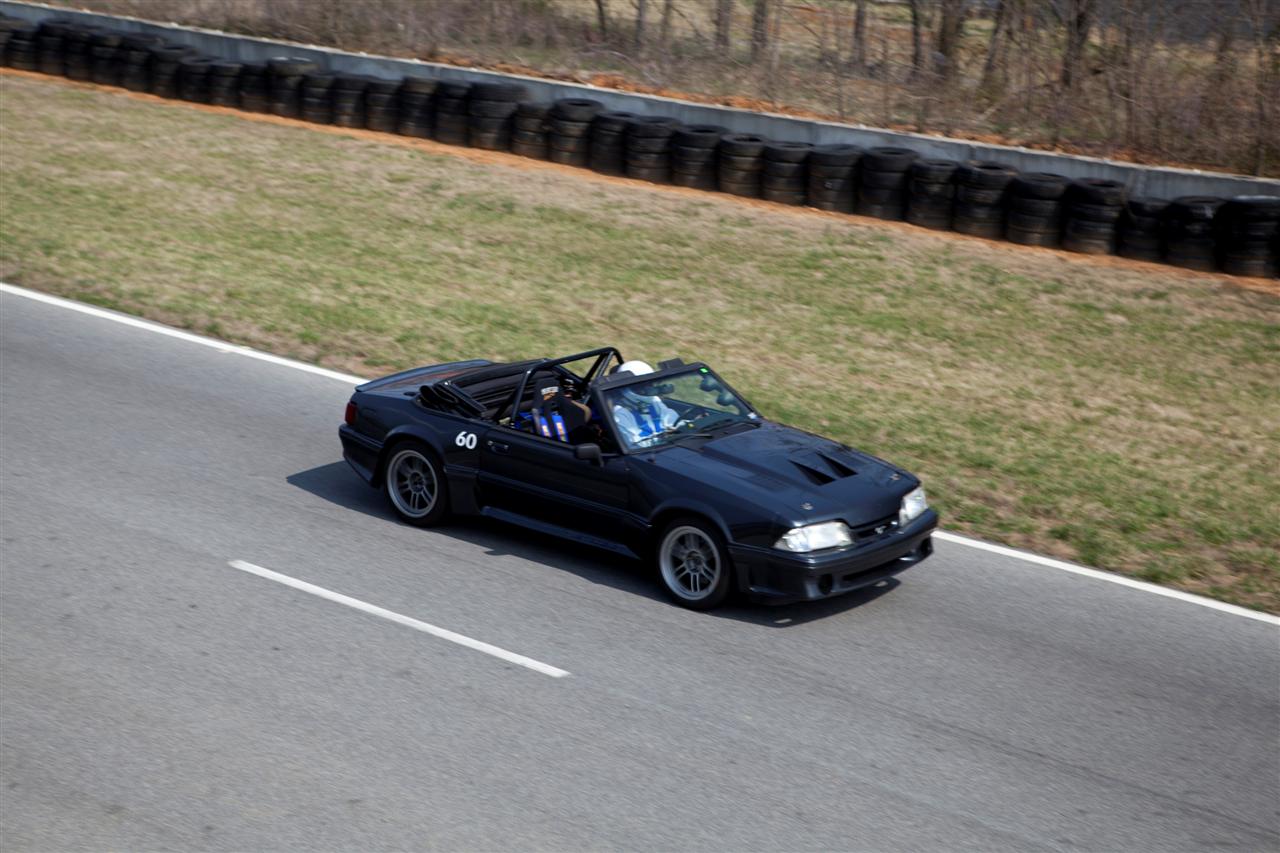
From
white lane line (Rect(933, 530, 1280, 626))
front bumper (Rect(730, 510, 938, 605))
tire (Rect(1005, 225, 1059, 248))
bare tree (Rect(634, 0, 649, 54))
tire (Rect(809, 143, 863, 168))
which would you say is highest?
bare tree (Rect(634, 0, 649, 54))

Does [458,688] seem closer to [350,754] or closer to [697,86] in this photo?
[350,754]

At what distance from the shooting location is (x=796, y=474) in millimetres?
8805

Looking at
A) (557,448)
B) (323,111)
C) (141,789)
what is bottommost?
(141,789)

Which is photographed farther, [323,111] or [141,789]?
[323,111]

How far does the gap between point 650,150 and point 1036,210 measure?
5.84m

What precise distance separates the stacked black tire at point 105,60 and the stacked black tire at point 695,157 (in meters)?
11.7

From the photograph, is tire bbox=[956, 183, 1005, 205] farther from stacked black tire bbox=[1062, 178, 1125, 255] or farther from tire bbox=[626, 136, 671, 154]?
tire bbox=[626, 136, 671, 154]

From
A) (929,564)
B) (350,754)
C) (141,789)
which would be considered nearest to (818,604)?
(929,564)

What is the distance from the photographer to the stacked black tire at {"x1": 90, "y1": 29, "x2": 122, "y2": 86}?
2519cm

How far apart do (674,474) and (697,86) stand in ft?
52.4

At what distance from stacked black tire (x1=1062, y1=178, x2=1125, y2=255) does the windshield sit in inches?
363

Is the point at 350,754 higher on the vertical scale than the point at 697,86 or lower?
lower

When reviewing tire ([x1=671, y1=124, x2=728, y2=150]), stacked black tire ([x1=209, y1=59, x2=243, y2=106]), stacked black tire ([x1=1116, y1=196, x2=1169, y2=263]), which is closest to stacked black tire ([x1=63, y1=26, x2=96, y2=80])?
stacked black tire ([x1=209, y1=59, x2=243, y2=106])

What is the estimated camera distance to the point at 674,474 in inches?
343
